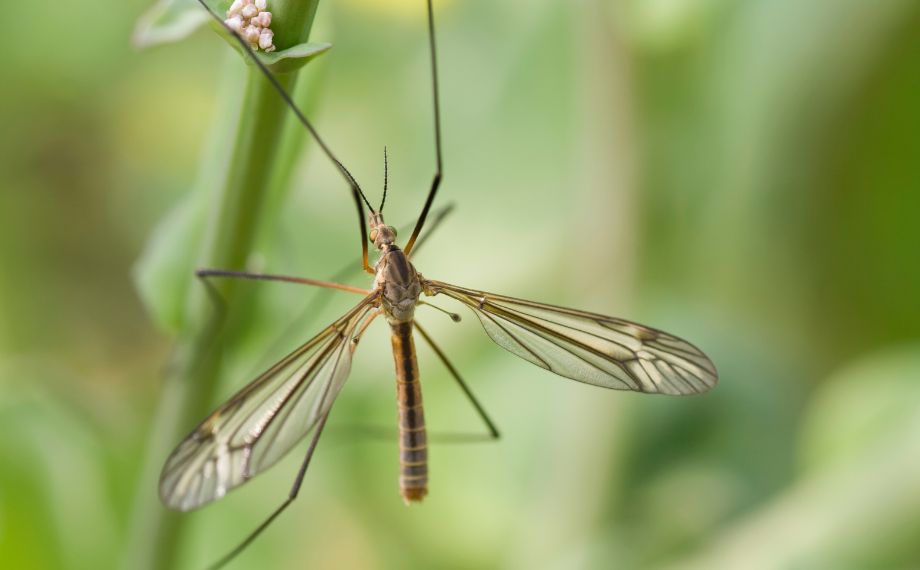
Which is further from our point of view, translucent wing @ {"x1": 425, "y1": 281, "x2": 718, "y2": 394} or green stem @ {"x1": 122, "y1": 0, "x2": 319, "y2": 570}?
translucent wing @ {"x1": 425, "y1": 281, "x2": 718, "y2": 394}

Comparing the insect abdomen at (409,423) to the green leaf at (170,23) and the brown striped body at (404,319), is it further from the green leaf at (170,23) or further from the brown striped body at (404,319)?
the green leaf at (170,23)

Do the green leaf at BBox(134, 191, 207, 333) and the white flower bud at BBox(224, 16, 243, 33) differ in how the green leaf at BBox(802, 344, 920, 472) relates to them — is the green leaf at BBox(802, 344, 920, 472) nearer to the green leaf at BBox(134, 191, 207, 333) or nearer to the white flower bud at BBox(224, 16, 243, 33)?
the green leaf at BBox(134, 191, 207, 333)

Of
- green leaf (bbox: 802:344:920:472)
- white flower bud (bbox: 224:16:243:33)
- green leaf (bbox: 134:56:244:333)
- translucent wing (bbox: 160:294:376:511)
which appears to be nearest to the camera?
white flower bud (bbox: 224:16:243:33)

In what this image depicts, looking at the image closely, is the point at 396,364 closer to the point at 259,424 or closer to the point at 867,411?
the point at 259,424

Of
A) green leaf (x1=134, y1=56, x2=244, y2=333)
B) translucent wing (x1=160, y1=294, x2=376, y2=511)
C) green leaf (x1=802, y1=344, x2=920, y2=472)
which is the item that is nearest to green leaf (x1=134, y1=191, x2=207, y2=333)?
green leaf (x1=134, y1=56, x2=244, y2=333)

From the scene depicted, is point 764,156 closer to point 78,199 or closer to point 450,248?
point 450,248

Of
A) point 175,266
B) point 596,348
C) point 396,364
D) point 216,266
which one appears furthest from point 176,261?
point 596,348

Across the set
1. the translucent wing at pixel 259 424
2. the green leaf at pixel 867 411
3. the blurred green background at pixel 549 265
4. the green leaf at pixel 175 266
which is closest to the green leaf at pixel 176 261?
the green leaf at pixel 175 266
